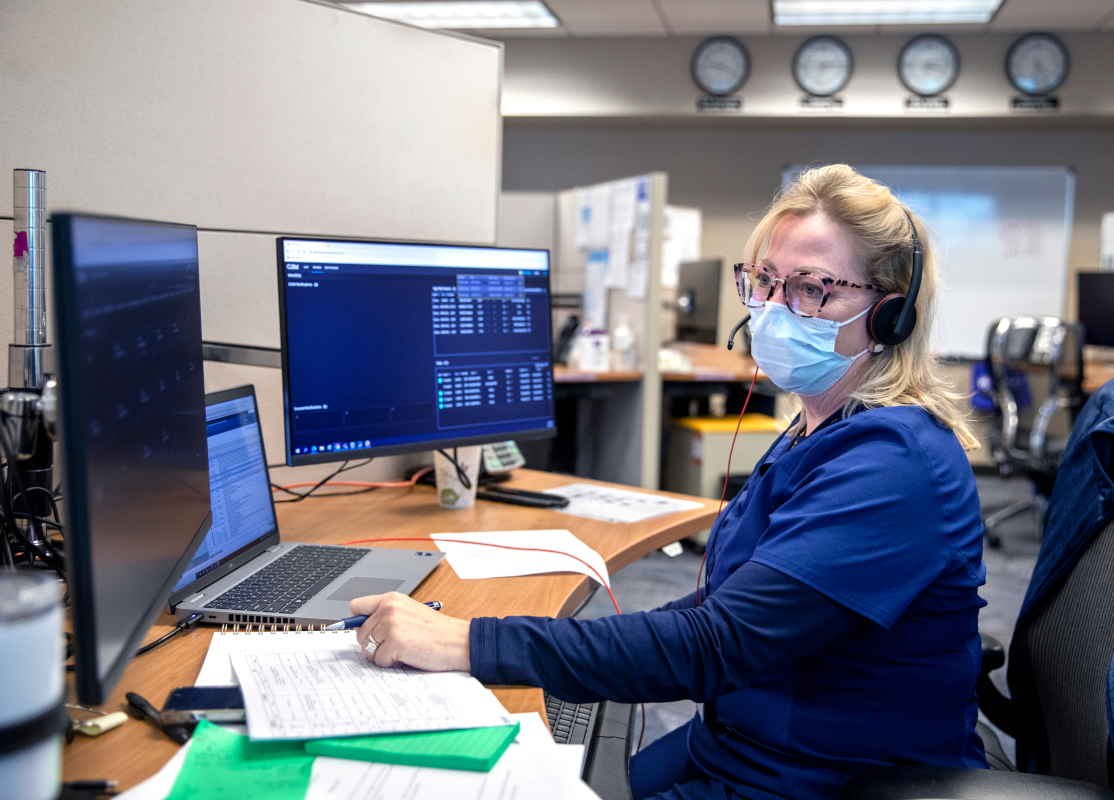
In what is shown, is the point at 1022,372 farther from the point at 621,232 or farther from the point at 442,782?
the point at 442,782

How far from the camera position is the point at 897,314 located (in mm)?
1036

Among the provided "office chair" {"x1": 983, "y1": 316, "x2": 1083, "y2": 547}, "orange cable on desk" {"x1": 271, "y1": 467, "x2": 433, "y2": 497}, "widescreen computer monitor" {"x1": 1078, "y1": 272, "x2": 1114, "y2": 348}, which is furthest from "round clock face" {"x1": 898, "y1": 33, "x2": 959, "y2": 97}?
"orange cable on desk" {"x1": 271, "y1": 467, "x2": 433, "y2": 497}

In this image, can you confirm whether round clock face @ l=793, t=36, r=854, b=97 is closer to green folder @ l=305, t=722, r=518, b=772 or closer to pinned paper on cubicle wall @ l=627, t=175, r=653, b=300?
pinned paper on cubicle wall @ l=627, t=175, r=653, b=300

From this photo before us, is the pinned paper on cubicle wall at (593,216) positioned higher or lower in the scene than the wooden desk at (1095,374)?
higher

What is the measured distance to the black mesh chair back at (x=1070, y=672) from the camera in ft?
3.00

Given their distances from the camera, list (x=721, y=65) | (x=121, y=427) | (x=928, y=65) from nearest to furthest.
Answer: (x=121, y=427) < (x=928, y=65) < (x=721, y=65)

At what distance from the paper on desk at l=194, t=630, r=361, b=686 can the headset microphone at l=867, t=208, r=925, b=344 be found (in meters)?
0.72

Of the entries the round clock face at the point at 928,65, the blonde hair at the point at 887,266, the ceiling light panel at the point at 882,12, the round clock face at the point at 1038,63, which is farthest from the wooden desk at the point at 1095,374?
the blonde hair at the point at 887,266

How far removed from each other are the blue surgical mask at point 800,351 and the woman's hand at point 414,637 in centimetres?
53

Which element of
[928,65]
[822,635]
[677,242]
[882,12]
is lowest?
[822,635]

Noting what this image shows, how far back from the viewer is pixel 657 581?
3307 mm

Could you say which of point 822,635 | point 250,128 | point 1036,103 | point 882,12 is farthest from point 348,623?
point 1036,103

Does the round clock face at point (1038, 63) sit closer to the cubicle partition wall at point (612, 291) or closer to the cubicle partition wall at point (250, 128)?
the cubicle partition wall at point (612, 291)

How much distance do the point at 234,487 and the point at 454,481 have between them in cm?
50
